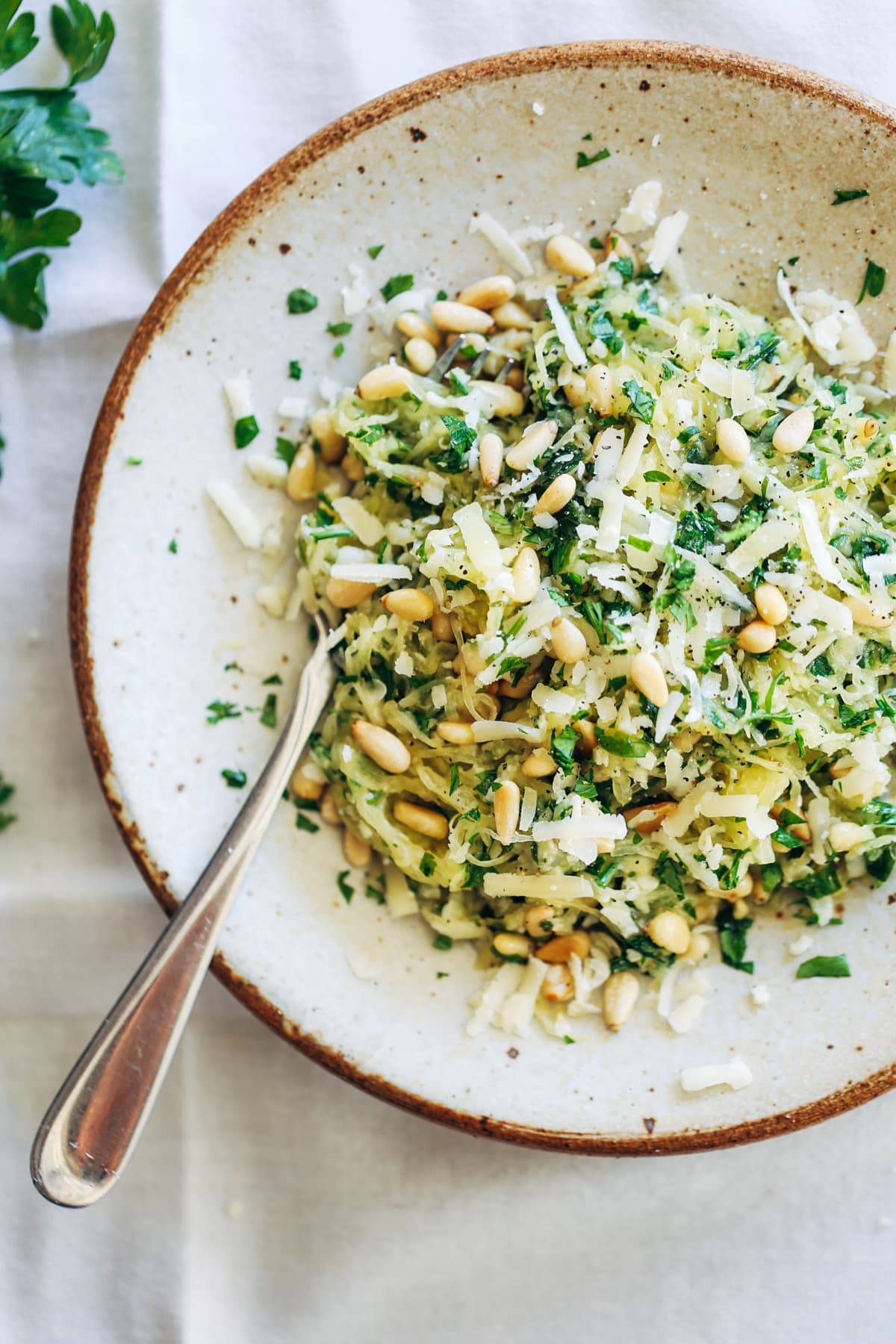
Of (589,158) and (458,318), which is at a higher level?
(589,158)

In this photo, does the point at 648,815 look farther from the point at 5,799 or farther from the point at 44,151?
the point at 44,151

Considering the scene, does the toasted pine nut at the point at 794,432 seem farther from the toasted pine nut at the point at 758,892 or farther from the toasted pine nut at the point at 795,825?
the toasted pine nut at the point at 758,892

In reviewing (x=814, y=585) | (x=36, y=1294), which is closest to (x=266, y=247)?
(x=814, y=585)

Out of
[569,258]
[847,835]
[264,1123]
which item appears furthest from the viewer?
[264,1123]

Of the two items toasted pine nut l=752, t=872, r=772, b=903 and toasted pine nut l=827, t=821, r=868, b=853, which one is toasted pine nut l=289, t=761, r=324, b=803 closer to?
toasted pine nut l=752, t=872, r=772, b=903

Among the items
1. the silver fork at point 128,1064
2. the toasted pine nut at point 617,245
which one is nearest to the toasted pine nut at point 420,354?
the toasted pine nut at point 617,245

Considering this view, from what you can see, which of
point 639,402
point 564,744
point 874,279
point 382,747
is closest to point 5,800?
point 382,747
